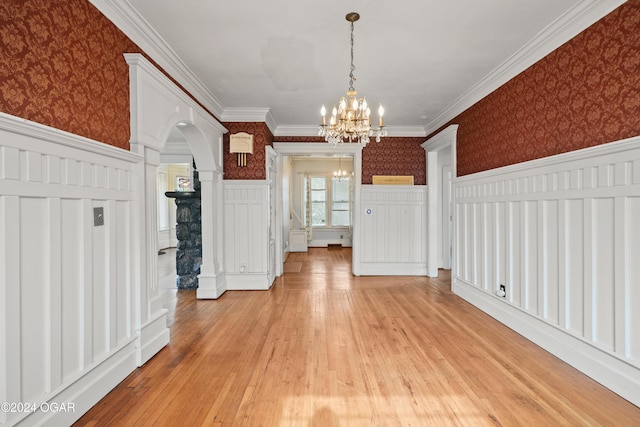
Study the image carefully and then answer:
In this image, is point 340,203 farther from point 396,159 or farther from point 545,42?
point 545,42

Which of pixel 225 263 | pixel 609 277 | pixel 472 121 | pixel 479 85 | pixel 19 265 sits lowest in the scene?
pixel 225 263

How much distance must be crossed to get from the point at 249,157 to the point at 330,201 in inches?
228

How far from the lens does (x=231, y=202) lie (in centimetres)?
508

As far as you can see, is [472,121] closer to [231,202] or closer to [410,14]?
[410,14]

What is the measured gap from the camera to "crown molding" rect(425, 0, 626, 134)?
2.36 m

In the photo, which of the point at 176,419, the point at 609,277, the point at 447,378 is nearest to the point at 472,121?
the point at 609,277

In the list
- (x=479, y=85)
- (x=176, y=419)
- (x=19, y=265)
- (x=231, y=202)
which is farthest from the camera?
(x=231, y=202)

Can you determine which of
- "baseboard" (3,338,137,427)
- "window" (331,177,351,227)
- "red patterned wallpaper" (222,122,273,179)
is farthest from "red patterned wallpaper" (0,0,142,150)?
"window" (331,177,351,227)

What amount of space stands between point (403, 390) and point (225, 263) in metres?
3.57

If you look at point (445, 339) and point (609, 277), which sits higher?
point (609, 277)

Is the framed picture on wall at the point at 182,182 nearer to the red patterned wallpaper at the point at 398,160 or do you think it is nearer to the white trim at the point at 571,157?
the red patterned wallpaper at the point at 398,160

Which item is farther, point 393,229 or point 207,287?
point 393,229

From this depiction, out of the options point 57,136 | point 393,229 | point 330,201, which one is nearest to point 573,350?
point 393,229

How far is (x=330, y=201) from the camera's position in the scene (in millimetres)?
10656
